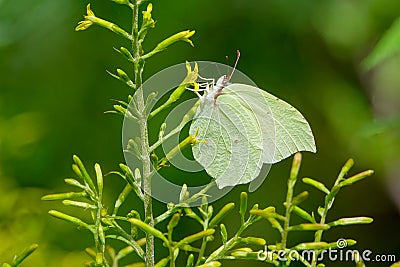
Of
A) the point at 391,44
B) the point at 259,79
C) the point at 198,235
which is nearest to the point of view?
the point at 198,235

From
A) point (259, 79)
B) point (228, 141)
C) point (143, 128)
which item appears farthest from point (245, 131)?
point (259, 79)

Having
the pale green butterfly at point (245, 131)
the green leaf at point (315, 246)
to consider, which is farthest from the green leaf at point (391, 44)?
the green leaf at point (315, 246)

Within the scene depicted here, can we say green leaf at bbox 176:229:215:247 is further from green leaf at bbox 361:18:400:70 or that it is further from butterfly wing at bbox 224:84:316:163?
green leaf at bbox 361:18:400:70

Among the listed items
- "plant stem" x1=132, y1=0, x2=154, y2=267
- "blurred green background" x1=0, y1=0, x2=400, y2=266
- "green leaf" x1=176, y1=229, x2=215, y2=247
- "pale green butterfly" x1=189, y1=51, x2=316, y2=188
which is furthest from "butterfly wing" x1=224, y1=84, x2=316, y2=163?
"blurred green background" x1=0, y1=0, x2=400, y2=266

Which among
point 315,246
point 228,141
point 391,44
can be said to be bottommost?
point 315,246

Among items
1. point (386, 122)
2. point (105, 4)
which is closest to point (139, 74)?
point (386, 122)

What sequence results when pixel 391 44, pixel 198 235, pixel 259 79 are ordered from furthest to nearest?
pixel 259 79 < pixel 391 44 < pixel 198 235

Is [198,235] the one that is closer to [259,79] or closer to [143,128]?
[143,128]
